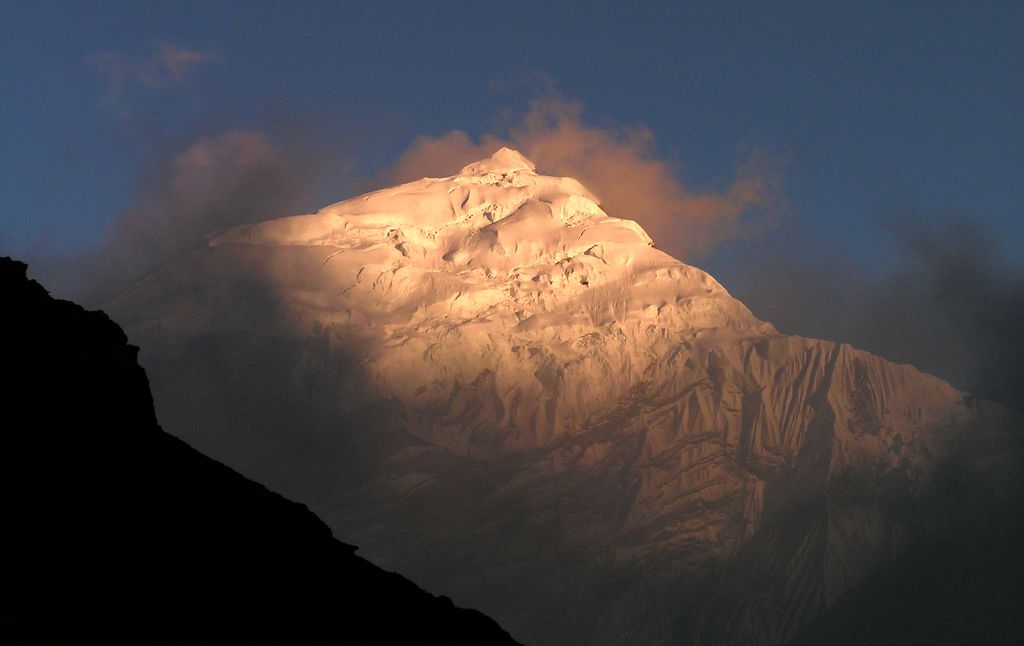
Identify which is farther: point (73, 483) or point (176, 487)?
point (176, 487)

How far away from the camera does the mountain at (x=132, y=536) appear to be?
49.2m

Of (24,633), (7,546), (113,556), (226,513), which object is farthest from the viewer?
(226,513)

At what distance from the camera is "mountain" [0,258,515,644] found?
49.2m

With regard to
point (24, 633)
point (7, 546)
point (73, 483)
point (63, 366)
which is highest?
point (63, 366)

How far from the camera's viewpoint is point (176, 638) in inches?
1991

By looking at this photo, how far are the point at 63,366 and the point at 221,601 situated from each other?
1205 centimetres

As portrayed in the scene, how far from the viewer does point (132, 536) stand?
2132 inches

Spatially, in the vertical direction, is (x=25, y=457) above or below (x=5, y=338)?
below

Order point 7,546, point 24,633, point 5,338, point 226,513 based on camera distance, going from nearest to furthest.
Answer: point 24,633 < point 7,546 < point 5,338 < point 226,513

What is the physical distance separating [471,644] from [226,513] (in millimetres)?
12273

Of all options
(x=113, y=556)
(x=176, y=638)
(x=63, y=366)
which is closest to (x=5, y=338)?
(x=63, y=366)

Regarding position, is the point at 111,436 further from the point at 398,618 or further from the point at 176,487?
the point at 398,618

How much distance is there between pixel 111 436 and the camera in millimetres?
59125

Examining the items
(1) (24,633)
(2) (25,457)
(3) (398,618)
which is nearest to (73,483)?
(2) (25,457)
